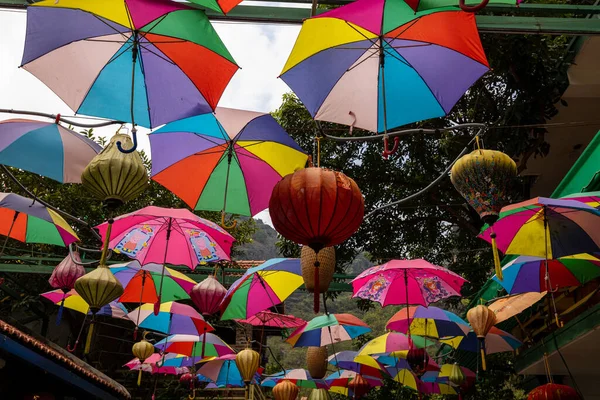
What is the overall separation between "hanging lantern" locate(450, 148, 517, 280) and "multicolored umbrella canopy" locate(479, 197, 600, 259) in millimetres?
968

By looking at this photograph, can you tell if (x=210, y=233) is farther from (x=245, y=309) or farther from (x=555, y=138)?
(x=555, y=138)

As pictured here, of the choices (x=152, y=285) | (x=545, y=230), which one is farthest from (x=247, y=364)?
(x=545, y=230)

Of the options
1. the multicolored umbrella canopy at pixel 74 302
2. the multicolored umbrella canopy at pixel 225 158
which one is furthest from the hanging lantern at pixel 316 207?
the multicolored umbrella canopy at pixel 74 302

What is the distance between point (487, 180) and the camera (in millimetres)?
4562

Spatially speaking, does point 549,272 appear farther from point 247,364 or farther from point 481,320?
point 247,364

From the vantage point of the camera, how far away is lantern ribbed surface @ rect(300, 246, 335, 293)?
14.1ft

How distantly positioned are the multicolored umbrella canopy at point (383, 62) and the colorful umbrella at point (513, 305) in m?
4.16

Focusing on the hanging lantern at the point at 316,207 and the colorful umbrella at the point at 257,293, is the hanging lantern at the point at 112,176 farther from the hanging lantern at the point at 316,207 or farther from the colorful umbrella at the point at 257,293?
the colorful umbrella at the point at 257,293

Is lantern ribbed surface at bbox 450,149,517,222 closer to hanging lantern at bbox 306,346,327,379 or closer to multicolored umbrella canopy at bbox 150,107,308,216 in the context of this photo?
multicolored umbrella canopy at bbox 150,107,308,216

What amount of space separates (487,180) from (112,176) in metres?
3.06

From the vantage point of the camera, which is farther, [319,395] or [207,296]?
[319,395]

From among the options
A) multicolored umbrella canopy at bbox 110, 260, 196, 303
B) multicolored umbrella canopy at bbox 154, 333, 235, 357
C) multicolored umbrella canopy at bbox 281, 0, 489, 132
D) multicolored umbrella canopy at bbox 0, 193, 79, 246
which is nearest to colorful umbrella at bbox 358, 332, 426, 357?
multicolored umbrella canopy at bbox 154, 333, 235, 357

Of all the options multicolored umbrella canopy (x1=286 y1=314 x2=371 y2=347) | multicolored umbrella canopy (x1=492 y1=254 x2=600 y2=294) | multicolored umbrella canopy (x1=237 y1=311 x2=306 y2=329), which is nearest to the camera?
multicolored umbrella canopy (x1=492 y1=254 x2=600 y2=294)

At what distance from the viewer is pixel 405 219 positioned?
13789 millimetres
